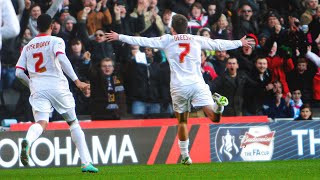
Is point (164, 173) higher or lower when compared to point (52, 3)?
lower

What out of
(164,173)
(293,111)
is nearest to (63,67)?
(164,173)

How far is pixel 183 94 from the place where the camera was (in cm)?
1694

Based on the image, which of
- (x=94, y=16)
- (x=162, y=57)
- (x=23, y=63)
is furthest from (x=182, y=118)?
(x=94, y=16)

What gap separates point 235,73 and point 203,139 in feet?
→ 8.51

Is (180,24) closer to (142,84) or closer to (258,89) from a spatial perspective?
(142,84)

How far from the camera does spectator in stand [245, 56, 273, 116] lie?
73.0ft

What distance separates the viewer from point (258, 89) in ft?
73.2

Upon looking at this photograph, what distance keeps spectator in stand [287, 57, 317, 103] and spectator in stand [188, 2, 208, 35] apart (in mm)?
2396

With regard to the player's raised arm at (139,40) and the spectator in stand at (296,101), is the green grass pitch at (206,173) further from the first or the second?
the spectator in stand at (296,101)

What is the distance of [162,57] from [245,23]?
2897 millimetres

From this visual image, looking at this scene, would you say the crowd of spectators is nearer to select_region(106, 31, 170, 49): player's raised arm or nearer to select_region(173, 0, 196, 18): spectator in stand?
select_region(173, 0, 196, 18): spectator in stand

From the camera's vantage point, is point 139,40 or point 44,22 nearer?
point 44,22

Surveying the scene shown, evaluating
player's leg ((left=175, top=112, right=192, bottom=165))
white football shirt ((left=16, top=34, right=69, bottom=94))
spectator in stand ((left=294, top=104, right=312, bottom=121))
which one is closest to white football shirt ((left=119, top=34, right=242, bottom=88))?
player's leg ((left=175, top=112, right=192, bottom=165))

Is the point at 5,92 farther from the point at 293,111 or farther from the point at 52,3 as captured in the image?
the point at 293,111
